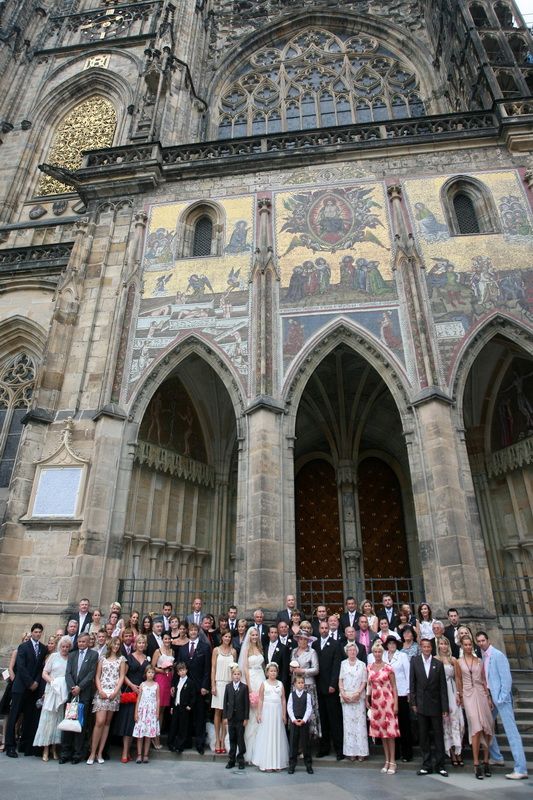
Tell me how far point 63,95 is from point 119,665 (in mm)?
20609

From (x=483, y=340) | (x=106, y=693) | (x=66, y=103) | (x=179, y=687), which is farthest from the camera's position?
(x=66, y=103)

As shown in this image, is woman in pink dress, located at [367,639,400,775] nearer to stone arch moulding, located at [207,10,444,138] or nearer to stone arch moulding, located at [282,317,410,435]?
stone arch moulding, located at [282,317,410,435]

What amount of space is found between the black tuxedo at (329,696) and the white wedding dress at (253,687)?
2.08 feet

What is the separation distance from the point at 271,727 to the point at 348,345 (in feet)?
23.1

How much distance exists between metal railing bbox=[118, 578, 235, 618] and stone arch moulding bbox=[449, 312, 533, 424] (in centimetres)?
551

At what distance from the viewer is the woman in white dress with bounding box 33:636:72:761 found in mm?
5113

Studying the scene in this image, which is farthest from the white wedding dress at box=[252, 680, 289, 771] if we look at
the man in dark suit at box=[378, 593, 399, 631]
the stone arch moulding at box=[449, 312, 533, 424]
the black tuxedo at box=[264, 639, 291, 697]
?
the stone arch moulding at box=[449, 312, 533, 424]

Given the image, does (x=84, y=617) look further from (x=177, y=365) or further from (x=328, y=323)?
(x=328, y=323)

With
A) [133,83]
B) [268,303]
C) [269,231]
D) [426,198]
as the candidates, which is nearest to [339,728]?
[268,303]

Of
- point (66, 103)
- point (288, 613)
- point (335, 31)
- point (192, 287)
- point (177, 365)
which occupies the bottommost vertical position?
point (288, 613)

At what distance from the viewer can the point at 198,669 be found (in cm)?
555

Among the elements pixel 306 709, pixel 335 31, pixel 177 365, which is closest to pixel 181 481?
pixel 177 365

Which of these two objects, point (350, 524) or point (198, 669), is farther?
point (350, 524)

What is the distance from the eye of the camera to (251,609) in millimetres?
8039
